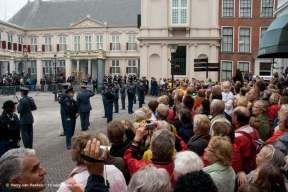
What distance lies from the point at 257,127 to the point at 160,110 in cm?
177

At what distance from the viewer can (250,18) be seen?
3206 centimetres

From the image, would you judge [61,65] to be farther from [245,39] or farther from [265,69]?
[265,69]

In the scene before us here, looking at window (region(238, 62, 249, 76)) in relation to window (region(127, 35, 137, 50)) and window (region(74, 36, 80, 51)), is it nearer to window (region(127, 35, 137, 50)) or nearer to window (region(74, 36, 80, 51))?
window (region(127, 35, 137, 50))

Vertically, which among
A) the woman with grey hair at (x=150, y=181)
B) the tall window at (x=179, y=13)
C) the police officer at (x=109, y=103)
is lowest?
the police officer at (x=109, y=103)

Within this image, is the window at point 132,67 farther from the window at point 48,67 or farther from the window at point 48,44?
the window at point 48,44

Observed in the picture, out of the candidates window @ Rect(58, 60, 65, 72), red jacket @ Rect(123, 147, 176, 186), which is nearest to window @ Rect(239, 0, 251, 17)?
window @ Rect(58, 60, 65, 72)

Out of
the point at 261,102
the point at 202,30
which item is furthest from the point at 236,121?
the point at 202,30

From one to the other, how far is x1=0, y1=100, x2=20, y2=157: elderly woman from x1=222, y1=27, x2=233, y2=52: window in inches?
1158

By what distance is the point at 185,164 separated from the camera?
297cm

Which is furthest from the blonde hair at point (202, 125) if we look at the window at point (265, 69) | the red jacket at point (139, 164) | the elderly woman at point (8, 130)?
the window at point (265, 69)

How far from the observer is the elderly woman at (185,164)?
2.96m

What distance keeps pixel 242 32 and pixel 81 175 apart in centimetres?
3278

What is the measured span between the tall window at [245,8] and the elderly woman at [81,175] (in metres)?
32.5

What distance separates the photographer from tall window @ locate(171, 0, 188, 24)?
94.0 feet
